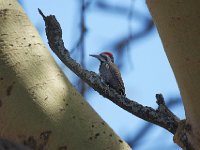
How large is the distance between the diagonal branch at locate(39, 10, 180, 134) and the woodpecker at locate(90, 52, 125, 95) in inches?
144

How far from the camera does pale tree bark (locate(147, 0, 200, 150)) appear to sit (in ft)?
4.14

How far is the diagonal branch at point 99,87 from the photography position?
1.56 m

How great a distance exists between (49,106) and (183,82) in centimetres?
37

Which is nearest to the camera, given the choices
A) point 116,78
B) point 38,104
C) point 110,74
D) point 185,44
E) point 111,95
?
point 185,44

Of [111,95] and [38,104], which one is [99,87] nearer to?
[111,95]

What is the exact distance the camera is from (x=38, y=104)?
1.38 m

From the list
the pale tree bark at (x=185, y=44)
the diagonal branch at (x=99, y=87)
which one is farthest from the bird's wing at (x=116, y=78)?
the pale tree bark at (x=185, y=44)

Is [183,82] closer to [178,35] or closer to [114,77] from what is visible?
[178,35]

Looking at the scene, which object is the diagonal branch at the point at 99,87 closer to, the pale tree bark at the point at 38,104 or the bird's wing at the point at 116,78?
the pale tree bark at the point at 38,104

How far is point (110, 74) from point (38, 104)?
455 centimetres

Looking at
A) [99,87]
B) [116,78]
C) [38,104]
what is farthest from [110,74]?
[38,104]

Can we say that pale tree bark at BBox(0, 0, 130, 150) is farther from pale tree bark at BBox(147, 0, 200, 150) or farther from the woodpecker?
the woodpecker

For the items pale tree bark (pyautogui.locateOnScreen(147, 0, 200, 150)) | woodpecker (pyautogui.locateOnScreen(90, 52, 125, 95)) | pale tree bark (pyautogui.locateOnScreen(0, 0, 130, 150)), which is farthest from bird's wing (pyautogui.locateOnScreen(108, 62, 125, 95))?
pale tree bark (pyautogui.locateOnScreen(147, 0, 200, 150))

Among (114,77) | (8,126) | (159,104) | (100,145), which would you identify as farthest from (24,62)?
(114,77)
